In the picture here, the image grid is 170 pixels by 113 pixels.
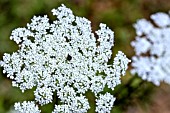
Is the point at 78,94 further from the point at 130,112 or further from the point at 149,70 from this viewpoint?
the point at 130,112

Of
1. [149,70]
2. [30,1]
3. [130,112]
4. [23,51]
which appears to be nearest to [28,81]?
[23,51]

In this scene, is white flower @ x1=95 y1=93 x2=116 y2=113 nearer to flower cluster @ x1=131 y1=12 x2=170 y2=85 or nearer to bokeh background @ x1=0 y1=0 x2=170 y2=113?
flower cluster @ x1=131 y1=12 x2=170 y2=85

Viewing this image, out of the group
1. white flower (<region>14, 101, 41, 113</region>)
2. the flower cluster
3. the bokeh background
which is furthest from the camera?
the bokeh background

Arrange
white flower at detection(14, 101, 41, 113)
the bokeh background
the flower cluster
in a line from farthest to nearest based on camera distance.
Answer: the bokeh background < the flower cluster < white flower at detection(14, 101, 41, 113)

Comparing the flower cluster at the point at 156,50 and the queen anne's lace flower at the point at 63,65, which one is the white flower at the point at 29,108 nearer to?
the queen anne's lace flower at the point at 63,65

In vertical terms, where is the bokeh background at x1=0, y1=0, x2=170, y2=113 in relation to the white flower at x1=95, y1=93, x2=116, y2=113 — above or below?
above

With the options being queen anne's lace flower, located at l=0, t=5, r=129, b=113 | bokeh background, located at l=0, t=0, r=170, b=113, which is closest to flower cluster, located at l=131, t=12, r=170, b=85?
bokeh background, located at l=0, t=0, r=170, b=113

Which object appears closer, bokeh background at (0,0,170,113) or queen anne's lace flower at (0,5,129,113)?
queen anne's lace flower at (0,5,129,113)
